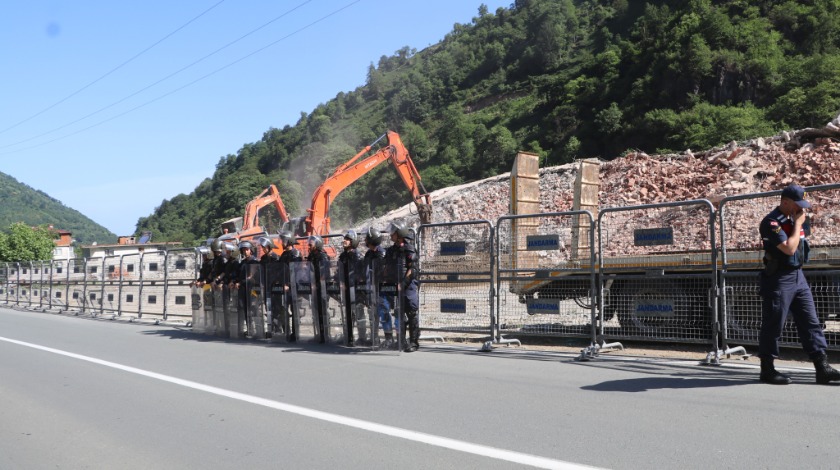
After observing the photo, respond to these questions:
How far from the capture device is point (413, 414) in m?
6.00

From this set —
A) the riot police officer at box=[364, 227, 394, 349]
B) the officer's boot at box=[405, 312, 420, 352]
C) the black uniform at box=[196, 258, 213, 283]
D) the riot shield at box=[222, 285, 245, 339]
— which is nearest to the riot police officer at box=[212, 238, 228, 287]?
the black uniform at box=[196, 258, 213, 283]

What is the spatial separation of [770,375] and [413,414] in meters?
3.57

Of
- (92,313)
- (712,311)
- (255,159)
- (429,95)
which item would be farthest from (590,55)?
(712,311)

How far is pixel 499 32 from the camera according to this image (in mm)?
153750

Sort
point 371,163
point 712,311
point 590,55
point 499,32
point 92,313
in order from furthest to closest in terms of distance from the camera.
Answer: point 499,32 → point 590,55 → point 371,163 → point 92,313 → point 712,311

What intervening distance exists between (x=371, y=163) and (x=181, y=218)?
138709mm

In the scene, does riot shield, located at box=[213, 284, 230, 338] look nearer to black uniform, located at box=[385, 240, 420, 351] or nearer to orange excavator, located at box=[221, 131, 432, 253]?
black uniform, located at box=[385, 240, 420, 351]

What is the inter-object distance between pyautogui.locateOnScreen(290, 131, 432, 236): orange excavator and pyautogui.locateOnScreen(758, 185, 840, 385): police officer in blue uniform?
18.8 m

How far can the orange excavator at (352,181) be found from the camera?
24906mm

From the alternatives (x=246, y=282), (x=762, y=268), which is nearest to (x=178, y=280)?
(x=246, y=282)

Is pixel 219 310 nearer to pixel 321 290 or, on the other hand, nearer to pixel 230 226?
pixel 321 290

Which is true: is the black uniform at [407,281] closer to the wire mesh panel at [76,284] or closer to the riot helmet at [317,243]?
the riot helmet at [317,243]

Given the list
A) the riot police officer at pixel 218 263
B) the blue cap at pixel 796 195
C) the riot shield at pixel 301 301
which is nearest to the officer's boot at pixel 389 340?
the riot shield at pixel 301 301

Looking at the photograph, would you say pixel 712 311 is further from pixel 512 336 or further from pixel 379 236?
pixel 379 236
